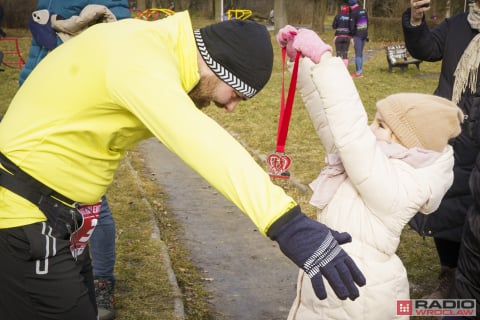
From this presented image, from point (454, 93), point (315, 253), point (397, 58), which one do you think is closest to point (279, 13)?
point (397, 58)

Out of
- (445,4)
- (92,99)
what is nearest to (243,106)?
(92,99)

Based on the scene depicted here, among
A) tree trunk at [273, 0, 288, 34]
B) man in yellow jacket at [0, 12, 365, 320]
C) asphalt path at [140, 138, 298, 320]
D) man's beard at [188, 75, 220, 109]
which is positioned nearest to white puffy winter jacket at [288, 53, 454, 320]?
man in yellow jacket at [0, 12, 365, 320]

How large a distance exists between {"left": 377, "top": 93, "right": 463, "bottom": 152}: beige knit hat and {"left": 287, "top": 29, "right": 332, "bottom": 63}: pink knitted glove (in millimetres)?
431

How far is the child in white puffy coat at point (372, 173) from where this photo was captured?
2549 millimetres

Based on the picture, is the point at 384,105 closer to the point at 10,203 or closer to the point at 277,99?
the point at 10,203

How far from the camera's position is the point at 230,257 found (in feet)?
16.7

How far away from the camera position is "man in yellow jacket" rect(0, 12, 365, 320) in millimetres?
1804

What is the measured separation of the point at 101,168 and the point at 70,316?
53 cm

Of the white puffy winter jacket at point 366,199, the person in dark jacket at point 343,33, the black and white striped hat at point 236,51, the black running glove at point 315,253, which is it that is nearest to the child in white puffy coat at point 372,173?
the white puffy winter jacket at point 366,199

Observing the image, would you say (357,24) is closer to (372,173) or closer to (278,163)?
(278,163)

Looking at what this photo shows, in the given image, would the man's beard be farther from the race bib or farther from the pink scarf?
the pink scarf

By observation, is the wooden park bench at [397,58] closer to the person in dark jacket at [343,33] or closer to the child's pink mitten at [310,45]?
the person in dark jacket at [343,33]

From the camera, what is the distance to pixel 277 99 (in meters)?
12.7

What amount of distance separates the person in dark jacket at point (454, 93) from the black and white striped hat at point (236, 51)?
2077 millimetres
